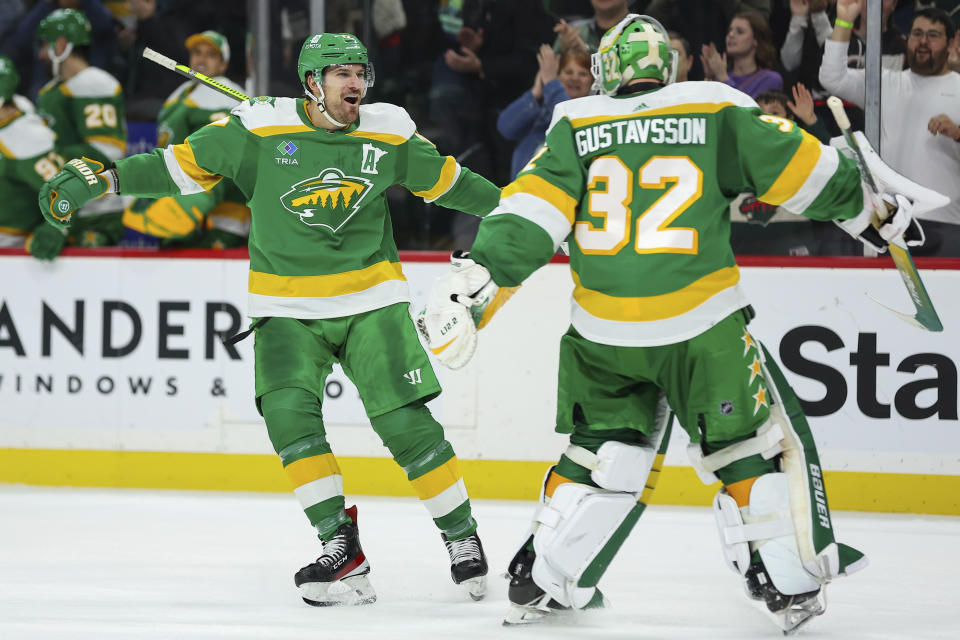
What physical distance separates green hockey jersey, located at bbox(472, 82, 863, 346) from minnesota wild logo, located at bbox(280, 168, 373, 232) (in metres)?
0.71

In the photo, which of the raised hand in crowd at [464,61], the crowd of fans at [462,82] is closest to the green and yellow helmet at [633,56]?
the crowd of fans at [462,82]

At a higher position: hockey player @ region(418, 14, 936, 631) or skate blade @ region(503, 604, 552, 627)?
hockey player @ region(418, 14, 936, 631)

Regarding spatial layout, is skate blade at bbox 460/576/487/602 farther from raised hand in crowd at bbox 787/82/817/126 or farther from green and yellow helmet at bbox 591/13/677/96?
raised hand in crowd at bbox 787/82/817/126

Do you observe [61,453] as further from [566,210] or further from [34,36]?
[566,210]

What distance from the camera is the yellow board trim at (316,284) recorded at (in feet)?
12.1

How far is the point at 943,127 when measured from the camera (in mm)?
5199

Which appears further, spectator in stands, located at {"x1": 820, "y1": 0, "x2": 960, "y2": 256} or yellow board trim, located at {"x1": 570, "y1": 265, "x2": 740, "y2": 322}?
spectator in stands, located at {"x1": 820, "y1": 0, "x2": 960, "y2": 256}

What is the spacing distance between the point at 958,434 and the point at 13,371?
11.9 ft

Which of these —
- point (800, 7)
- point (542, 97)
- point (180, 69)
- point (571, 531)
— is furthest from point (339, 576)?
point (800, 7)

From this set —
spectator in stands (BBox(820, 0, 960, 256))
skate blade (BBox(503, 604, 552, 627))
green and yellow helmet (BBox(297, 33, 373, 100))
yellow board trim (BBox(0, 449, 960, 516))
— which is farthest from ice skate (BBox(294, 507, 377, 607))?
spectator in stands (BBox(820, 0, 960, 256))

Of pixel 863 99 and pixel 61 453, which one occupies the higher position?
pixel 863 99

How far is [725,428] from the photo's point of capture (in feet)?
9.95

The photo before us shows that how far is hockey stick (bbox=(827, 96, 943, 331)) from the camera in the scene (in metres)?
3.08

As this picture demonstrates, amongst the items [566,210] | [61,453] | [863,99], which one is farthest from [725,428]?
[61,453]
